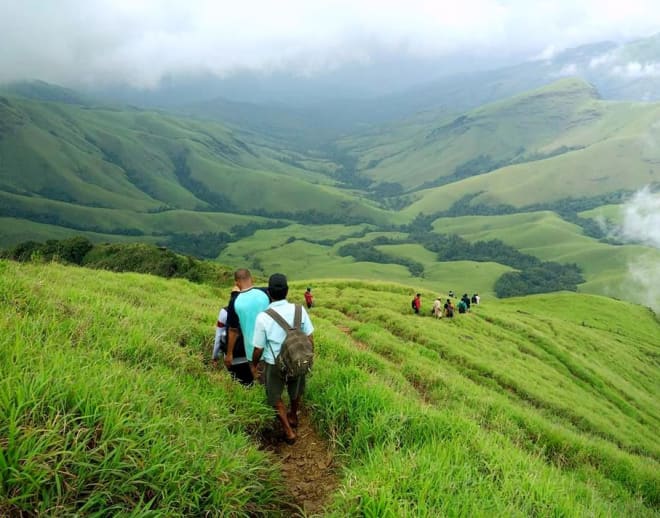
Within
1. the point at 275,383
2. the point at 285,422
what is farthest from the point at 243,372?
the point at 285,422

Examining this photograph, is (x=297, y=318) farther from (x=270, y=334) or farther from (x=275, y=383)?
(x=275, y=383)

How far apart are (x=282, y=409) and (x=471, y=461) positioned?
331 centimetres

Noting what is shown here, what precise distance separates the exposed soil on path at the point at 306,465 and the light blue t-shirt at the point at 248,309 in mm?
1954

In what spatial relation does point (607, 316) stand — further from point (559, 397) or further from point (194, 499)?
point (194, 499)

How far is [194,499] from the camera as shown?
14.4 ft

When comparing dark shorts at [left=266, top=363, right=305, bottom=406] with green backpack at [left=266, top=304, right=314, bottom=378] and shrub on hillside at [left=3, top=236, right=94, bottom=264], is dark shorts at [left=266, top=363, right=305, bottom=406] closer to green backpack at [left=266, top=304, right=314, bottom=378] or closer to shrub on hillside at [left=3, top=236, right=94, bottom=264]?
green backpack at [left=266, top=304, right=314, bottom=378]

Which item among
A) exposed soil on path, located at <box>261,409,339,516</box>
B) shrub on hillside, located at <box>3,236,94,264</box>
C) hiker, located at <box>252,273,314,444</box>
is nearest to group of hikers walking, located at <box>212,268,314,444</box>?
hiker, located at <box>252,273,314,444</box>

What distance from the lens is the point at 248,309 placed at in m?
8.66

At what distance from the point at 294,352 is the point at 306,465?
1.84m

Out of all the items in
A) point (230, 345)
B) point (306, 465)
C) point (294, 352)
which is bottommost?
point (306, 465)

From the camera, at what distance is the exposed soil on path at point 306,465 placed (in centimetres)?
578

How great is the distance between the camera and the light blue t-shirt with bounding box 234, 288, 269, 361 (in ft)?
28.4

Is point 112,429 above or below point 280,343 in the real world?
below

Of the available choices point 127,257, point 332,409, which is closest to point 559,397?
point 332,409
